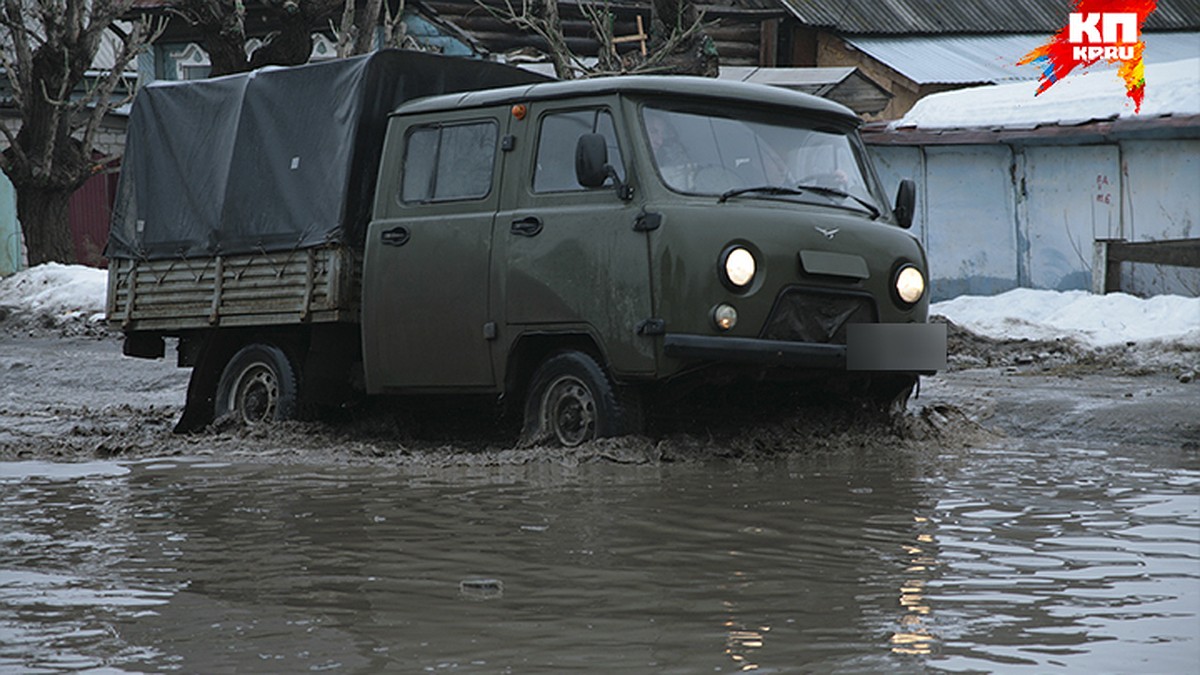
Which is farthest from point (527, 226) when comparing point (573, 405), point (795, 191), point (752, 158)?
point (795, 191)

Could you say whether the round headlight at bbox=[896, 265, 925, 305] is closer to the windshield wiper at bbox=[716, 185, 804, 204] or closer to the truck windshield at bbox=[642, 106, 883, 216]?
the truck windshield at bbox=[642, 106, 883, 216]

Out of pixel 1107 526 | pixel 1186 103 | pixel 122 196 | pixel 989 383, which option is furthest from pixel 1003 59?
pixel 1107 526

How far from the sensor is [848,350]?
8.03 m

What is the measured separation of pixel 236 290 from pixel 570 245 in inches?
111

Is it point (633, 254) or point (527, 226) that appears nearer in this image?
point (633, 254)

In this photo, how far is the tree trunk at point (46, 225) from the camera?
2372cm

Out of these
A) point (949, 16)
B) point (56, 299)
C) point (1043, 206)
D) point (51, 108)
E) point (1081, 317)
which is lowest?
point (1081, 317)

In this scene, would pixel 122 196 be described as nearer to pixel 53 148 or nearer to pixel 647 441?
pixel 647 441

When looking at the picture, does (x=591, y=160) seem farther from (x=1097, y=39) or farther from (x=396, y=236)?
(x=1097, y=39)

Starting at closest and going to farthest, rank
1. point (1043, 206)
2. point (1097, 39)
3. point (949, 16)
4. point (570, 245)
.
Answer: point (570, 245) < point (1043, 206) < point (1097, 39) < point (949, 16)

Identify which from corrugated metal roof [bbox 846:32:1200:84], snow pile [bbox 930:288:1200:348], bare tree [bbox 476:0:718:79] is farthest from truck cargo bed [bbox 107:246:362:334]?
corrugated metal roof [bbox 846:32:1200:84]

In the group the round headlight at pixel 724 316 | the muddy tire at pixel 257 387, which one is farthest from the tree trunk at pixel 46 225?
the round headlight at pixel 724 316

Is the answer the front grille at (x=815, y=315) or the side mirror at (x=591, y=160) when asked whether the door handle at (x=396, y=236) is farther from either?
the front grille at (x=815, y=315)

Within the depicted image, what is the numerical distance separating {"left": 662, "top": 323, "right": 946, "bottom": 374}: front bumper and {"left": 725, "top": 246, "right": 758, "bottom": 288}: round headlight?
262 mm
